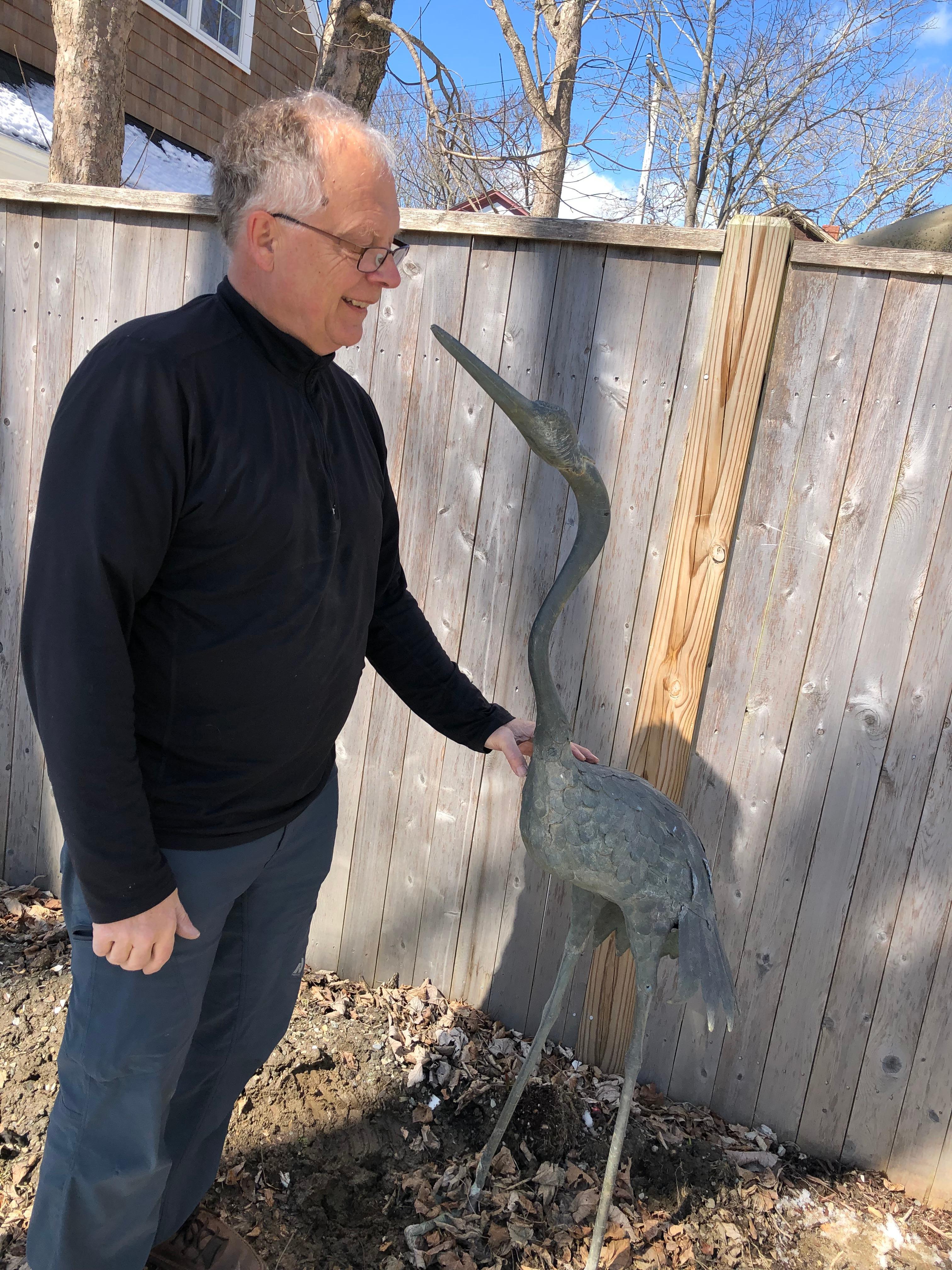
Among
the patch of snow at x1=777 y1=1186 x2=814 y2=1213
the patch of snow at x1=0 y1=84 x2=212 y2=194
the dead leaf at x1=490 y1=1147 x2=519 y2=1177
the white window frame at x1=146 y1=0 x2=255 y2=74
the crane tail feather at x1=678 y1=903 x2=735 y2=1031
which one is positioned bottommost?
the patch of snow at x1=777 y1=1186 x2=814 y2=1213

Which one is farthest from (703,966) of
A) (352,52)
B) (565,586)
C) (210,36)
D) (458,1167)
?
(210,36)

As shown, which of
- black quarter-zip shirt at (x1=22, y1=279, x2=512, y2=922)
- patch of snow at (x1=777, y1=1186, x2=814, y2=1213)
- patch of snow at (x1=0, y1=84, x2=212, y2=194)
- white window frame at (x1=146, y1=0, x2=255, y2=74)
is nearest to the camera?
black quarter-zip shirt at (x1=22, y1=279, x2=512, y2=922)

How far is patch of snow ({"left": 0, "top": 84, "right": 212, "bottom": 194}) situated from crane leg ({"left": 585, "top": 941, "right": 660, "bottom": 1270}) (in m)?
5.36

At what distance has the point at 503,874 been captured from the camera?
9.70ft

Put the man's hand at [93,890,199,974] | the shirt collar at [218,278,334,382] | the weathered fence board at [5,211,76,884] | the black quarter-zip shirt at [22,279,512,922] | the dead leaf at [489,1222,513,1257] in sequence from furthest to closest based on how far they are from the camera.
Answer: the weathered fence board at [5,211,76,884]
the dead leaf at [489,1222,513,1257]
the shirt collar at [218,278,334,382]
the man's hand at [93,890,199,974]
the black quarter-zip shirt at [22,279,512,922]

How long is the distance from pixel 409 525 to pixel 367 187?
1407 millimetres

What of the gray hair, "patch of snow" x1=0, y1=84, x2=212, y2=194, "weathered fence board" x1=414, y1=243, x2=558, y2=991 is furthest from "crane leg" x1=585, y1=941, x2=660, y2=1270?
"patch of snow" x1=0, y1=84, x2=212, y2=194

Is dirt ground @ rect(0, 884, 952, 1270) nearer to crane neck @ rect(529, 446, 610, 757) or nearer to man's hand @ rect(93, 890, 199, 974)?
man's hand @ rect(93, 890, 199, 974)

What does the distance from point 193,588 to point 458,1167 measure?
2064mm

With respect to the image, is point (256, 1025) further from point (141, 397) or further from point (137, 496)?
point (141, 397)

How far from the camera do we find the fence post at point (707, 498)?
2336 mm

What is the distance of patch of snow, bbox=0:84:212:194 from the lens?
6.30 meters

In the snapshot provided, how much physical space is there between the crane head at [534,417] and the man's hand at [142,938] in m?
1.11

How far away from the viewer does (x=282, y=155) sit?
1.52 m
